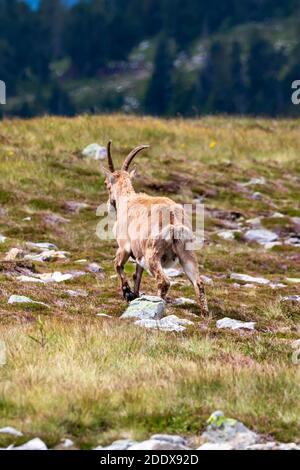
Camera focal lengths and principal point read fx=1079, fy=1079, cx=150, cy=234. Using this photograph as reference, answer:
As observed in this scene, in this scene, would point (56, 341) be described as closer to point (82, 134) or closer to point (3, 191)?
point (3, 191)

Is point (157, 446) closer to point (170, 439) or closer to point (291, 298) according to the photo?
point (170, 439)

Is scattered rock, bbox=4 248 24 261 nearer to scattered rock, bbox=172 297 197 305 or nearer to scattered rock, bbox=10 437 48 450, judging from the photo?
scattered rock, bbox=172 297 197 305

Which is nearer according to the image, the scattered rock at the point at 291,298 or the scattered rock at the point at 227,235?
the scattered rock at the point at 291,298

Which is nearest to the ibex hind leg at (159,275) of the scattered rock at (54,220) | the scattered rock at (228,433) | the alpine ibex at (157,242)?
the alpine ibex at (157,242)

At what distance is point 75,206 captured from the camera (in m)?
28.1

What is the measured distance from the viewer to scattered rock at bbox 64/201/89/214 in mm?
27797

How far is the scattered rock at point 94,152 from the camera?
111 ft

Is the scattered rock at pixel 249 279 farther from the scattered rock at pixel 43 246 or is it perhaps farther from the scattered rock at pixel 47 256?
the scattered rock at pixel 43 246

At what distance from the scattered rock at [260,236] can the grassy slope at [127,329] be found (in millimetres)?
649

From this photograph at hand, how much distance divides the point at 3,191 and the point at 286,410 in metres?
18.4

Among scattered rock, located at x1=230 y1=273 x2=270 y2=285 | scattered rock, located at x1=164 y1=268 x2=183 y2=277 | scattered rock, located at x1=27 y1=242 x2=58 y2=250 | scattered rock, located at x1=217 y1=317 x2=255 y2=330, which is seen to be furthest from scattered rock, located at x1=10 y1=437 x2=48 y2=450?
scattered rock, located at x1=27 y1=242 x2=58 y2=250

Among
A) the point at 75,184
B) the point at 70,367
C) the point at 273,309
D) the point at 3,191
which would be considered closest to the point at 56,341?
the point at 70,367

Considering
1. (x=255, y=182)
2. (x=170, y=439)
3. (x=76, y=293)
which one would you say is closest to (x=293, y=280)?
(x=76, y=293)

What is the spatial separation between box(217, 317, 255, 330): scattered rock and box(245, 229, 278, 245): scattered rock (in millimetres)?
10745
